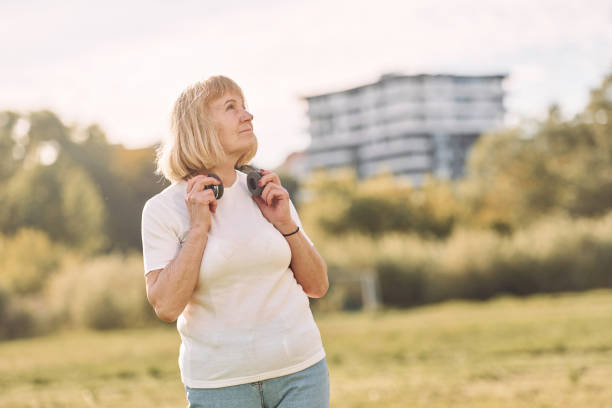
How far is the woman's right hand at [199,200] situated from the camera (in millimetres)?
2475

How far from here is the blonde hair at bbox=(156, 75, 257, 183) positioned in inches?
102

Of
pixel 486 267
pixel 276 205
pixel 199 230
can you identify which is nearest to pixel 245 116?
pixel 276 205

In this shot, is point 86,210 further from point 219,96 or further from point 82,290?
point 219,96

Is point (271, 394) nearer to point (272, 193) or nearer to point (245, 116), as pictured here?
point (272, 193)

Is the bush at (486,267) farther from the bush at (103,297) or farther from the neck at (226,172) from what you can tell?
the neck at (226,172)

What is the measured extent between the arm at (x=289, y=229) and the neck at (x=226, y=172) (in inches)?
4.2

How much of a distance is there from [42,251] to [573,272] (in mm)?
16606

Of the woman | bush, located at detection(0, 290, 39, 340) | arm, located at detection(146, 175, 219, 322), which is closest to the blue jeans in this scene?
the woman

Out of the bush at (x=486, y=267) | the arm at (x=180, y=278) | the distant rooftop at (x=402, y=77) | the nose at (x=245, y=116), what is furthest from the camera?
the distant rooftop at (x=402, y=77)

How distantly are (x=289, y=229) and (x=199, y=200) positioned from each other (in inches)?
12.8

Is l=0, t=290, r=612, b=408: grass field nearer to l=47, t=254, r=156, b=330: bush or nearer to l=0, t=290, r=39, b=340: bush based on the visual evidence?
l=47, t=254, r=156, b=330: bush

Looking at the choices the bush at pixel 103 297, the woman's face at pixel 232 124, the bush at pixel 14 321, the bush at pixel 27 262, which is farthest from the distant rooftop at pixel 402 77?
the woman's face at pixel 232 124

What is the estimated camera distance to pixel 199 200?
8.11ft

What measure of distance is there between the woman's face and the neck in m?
0.04
